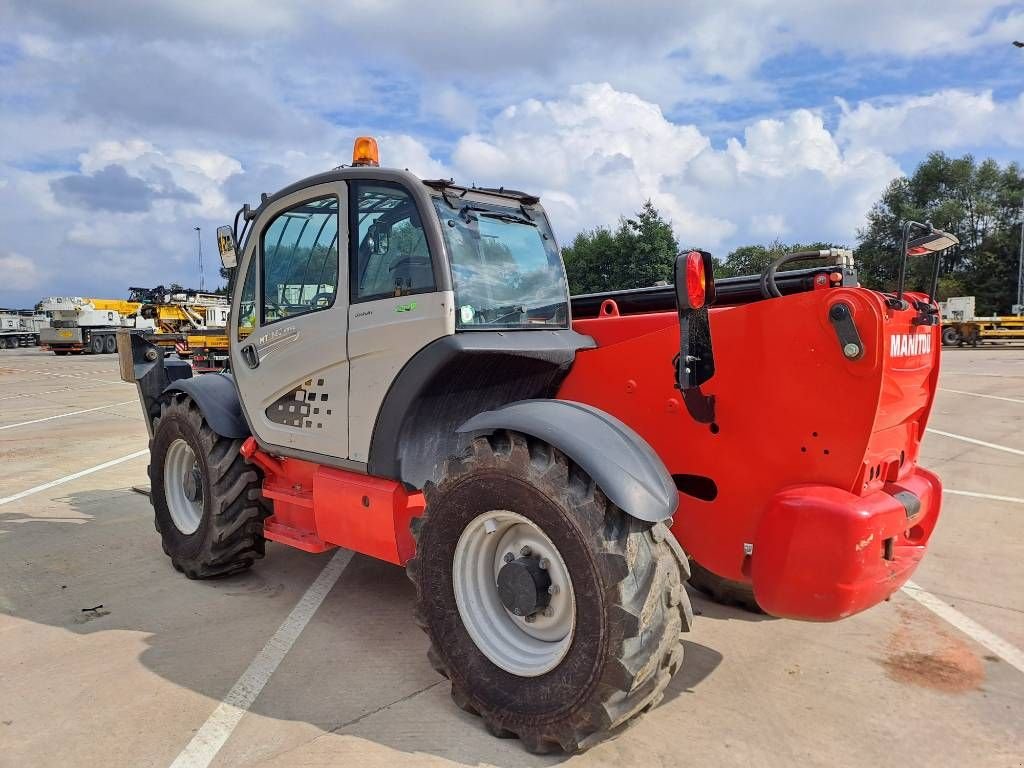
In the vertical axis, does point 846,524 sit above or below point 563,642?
above

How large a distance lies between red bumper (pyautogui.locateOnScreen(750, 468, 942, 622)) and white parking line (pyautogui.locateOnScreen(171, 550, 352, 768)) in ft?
7.52

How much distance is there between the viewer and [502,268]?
153 inches

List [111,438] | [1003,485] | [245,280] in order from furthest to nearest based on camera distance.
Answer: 1. [111,438]
2. [1003,485]
3. [245,280]

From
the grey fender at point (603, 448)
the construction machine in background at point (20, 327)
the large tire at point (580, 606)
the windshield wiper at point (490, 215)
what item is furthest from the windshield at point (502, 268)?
the construction machine in background at point (20, 327)

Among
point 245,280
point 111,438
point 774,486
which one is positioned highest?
point 245,280

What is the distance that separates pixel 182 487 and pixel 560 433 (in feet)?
12.0

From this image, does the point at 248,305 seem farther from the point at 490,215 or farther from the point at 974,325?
the point at 974,325

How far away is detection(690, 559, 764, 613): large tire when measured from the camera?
169 inches

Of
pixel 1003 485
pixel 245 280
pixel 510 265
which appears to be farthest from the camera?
pixel 1003 485

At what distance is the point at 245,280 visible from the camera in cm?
476

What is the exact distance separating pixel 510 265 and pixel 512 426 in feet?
4.09

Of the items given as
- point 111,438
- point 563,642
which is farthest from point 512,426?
point 111,438

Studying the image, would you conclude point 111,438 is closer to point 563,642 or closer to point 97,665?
point 97,665

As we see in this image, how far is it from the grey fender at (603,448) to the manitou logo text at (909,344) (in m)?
1.02
